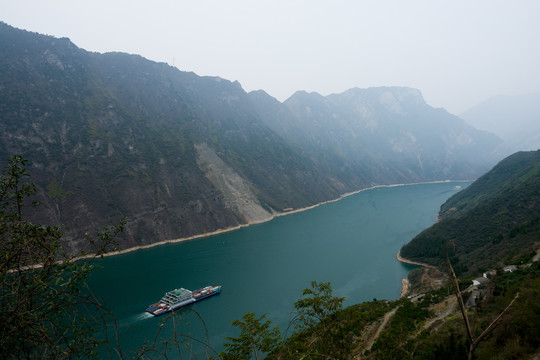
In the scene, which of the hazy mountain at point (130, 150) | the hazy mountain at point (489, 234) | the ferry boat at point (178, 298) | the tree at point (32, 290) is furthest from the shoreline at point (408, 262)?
the tree at point (32, 290)

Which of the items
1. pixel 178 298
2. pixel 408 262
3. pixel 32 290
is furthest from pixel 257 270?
pixel 32 290

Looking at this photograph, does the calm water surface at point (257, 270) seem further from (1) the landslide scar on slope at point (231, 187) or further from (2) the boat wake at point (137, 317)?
(1) the landslide scar on slope at point (231, 187)

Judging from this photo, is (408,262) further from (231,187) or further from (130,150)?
(130,150)

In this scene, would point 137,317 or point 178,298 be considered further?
point 178,298

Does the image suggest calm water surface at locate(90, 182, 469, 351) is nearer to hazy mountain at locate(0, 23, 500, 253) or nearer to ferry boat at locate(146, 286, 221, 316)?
ferry boat at locate(146, 286, 221, 316)

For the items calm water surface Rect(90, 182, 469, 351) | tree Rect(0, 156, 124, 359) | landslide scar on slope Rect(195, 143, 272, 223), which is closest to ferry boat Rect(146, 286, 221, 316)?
calm water surface Rect(90, 182, 469, 351)
